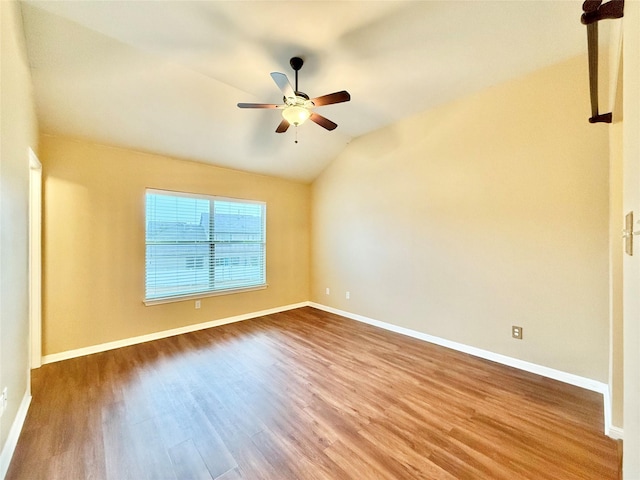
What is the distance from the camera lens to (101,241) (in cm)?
330

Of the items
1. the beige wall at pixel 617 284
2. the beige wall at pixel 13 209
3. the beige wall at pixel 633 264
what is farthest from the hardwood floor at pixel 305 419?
the beige wall at pixel 633 264

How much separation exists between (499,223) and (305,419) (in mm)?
2782

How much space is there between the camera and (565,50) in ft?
7.85

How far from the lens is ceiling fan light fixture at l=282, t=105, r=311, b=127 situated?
2.41 metres

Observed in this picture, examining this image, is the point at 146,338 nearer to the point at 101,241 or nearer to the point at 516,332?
the point at 101,241

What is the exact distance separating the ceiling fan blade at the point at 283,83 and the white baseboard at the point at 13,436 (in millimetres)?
2988

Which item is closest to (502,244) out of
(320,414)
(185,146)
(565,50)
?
(565,50)

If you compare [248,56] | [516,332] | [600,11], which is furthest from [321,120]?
[516,332]

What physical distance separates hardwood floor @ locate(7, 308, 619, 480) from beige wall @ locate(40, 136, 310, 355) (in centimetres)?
46

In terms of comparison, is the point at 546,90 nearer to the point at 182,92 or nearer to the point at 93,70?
the point at 182,92

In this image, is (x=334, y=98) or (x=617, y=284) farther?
(x=334, y=98)

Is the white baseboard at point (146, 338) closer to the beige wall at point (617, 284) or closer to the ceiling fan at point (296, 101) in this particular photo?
the ceiling fan at point (296, 101)

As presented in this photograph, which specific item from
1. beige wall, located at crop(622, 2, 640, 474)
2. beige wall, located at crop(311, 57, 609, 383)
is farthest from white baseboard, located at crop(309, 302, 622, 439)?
beige wall, located at crop(622, 2, 640, 474)

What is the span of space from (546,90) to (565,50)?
32 cm
